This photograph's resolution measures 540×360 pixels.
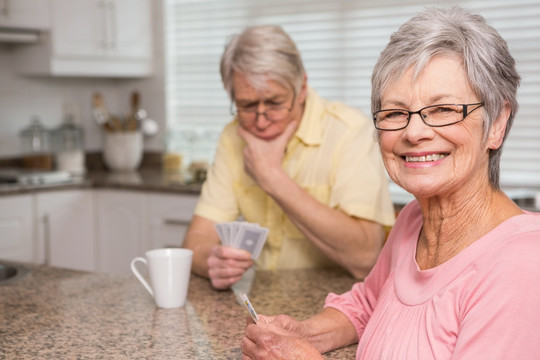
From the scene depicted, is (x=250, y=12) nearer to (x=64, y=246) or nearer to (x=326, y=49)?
(x=326, y=49)

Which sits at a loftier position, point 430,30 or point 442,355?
point 430,30

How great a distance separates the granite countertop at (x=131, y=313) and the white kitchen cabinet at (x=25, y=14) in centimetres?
220

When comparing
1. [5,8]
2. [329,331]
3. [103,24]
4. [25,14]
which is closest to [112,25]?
[103,24]

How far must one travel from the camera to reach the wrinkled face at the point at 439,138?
107 cm

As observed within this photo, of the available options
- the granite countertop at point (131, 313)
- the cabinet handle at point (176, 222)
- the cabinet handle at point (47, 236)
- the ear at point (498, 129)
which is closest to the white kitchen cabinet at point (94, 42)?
the cabinet handle at point (47, 236)

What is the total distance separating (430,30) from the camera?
1101 millimetres

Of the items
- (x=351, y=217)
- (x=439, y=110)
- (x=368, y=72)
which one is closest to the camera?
(x=439, y=110)

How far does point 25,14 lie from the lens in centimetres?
378

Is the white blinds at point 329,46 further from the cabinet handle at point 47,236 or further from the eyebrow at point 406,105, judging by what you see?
the eyebrow at point 406,105

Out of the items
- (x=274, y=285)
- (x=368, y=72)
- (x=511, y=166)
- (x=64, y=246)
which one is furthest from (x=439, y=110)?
(x=64, y=246)

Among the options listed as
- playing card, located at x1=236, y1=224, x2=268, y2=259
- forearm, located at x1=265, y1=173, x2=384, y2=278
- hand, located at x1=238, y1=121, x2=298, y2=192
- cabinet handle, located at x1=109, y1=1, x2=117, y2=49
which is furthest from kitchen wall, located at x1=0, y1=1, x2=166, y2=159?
playing card, located at x1=236, y1=224, x2=268, y2=259

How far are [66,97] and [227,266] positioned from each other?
3.13 metres

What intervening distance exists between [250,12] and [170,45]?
2.06 ft

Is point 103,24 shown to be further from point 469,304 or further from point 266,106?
point 469,304
